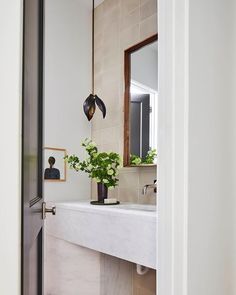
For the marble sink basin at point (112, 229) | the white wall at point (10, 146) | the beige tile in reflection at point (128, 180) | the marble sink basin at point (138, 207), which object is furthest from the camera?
the beige tile in reflection at point (128, 180)

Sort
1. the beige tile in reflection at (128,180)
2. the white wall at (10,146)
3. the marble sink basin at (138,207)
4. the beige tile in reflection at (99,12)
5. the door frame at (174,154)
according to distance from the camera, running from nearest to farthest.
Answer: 1. the white wall at (10,146)
2. the door frame at (174,154)
3. the marble sink basin at (138,207)
4. the beige tile in reflection at (128,180)
5. the beige tile in reflection at (99,12)

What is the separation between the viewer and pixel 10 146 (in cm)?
52

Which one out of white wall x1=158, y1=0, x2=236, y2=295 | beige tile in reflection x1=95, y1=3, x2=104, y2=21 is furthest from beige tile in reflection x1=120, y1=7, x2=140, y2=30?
white wall x1=158, y1=0, x2=236, y2=295

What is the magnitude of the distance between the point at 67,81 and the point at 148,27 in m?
0.75

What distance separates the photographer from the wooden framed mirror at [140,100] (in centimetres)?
195

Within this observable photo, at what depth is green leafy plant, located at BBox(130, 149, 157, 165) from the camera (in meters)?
1.92

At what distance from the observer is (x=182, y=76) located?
1017mm

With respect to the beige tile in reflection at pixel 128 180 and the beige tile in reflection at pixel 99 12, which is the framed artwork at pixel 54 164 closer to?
the beige tile in reflection at pixel 128 180

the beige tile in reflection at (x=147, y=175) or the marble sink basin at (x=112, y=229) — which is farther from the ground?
the beige tile in reflection at (x=147, y=175)

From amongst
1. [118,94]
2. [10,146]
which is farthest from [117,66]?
[10,146]

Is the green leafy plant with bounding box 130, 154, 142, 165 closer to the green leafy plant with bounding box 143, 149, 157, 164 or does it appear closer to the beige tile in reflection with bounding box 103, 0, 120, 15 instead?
the green leafy plant with bounding box 143, 149, 157, 164

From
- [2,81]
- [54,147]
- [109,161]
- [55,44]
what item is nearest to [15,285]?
[2,81]

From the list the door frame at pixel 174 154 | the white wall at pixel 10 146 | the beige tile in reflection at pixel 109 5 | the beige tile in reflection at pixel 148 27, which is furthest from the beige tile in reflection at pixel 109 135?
the white wall at pixel 10 146

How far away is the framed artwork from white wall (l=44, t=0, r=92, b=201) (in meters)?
0.04
